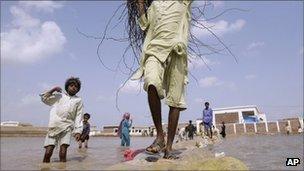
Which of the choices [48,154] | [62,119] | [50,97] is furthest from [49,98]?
[48,154]

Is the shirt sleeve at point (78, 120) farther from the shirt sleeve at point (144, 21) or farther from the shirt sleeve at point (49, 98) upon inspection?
the shirt sleeve at point (144, 21)

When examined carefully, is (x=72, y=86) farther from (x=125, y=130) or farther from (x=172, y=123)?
(x=125, y=130)

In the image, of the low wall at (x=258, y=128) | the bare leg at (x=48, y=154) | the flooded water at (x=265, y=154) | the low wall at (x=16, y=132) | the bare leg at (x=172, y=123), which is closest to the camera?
the bare leg at (x=172, y=123)

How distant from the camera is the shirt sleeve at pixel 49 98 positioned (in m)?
5.44

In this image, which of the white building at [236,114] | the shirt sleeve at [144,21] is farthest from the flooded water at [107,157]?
the white building at [236,114]

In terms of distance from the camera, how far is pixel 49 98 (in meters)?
5.50

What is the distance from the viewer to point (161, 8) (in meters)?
3.88

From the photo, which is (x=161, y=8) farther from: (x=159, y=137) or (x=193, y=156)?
(x=193, y=156)

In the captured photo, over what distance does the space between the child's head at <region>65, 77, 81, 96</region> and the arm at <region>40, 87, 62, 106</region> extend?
19 cm

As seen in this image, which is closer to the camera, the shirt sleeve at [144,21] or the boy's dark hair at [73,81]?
the shirt sleeve at [144,21]

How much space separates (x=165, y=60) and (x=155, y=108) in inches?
19.3

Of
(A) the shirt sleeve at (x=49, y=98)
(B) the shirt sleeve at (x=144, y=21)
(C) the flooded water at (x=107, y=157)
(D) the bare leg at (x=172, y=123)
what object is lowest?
(C) the flooded water at (x=107, y=157)

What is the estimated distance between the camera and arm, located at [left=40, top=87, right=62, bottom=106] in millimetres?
5448

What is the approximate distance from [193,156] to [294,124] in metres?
57.9
